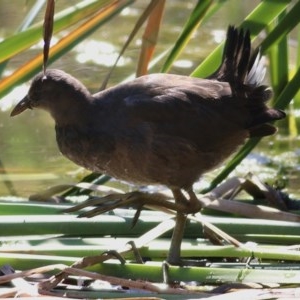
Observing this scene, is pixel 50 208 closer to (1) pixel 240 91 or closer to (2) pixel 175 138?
(2) pixel 175 138

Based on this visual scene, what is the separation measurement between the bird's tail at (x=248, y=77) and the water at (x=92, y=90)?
1.04 m

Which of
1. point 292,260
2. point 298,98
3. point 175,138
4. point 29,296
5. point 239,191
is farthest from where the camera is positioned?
point 298,98

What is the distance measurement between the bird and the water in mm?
1071

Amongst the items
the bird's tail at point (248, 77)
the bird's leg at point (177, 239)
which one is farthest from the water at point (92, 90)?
the bird's leg at point (177, 239)

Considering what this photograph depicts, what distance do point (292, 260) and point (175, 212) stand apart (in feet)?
2.11

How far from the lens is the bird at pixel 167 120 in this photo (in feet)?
12.6

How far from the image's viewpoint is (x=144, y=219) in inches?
159

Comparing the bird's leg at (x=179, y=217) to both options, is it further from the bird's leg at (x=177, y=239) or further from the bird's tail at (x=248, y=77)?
the bird's tail at (x=248, y=77)

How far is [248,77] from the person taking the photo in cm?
418

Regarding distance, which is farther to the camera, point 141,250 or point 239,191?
point 239,191

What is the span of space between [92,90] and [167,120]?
2306 millimetres

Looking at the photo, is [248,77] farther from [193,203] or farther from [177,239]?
Answer: [177,239]

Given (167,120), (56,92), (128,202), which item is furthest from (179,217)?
(56,92)

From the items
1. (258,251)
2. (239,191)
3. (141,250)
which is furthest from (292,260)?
(239,191)
